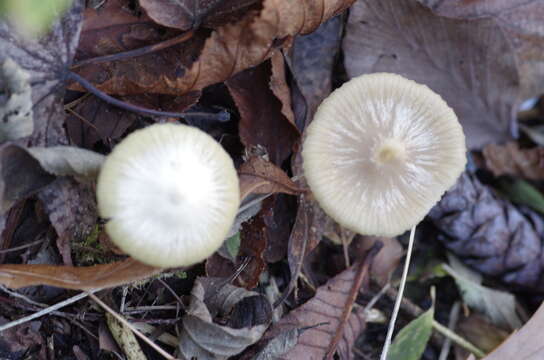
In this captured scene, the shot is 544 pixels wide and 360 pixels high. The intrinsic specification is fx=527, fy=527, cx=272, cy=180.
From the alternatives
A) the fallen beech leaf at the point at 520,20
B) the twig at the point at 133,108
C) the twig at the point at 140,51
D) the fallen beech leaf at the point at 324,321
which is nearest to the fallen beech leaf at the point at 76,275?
the twig at the point at 133,108

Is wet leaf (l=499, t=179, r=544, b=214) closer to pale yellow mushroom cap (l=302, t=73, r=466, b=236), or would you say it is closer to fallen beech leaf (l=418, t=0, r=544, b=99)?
fallen beech leaf (l=418, t=0, r=544, b=99)

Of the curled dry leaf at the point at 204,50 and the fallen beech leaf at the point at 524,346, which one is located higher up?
the curled dry leaf at the point at 204,50

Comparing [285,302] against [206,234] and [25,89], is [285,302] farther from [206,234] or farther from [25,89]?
[25,89]

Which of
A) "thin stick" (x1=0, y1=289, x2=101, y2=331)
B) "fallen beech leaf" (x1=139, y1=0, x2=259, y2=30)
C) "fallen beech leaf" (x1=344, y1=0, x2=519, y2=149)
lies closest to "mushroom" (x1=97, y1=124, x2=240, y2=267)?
"thin stick" (x1=0, y1=289, x2=101, y2=331)

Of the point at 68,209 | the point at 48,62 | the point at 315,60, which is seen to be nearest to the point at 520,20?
the point at 315,60

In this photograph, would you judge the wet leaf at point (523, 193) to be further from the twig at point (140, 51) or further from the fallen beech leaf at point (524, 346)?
the twig at point (140, 51)

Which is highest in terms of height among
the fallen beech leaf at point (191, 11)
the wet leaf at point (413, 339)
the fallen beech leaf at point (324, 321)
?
the fallen beech leaf at point (191, 11)

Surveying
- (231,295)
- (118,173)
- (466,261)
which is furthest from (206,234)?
(466,261)
